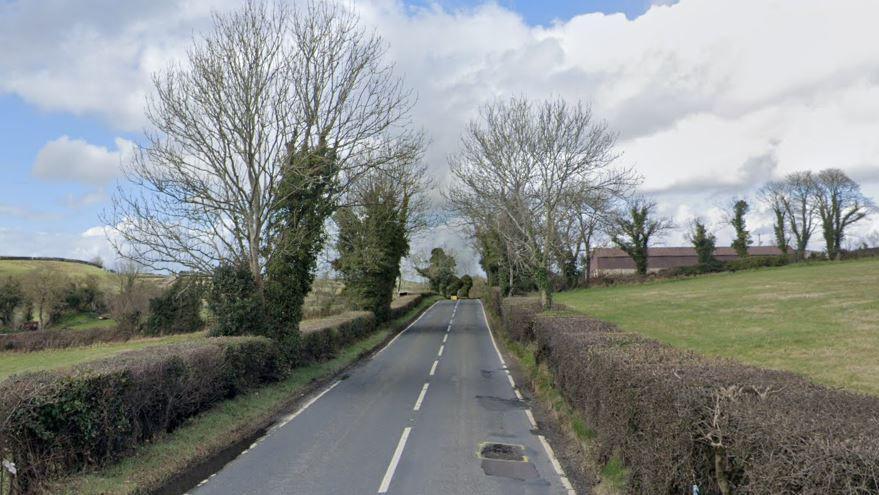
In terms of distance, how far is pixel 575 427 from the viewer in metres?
10.6

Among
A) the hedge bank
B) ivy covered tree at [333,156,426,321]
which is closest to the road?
the hedge bank

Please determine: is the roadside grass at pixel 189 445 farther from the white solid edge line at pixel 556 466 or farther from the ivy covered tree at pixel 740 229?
the ivy covered tree at pixel 740 229

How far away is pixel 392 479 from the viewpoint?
27.0 feet

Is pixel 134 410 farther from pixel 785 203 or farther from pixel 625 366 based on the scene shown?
pixel 785 203

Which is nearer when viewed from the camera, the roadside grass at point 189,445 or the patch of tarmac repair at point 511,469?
the roadside grass at point 189,445

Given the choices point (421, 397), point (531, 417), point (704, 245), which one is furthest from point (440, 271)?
point (531, 417)

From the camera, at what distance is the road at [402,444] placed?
8.02 meters

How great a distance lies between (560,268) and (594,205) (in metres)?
33.5

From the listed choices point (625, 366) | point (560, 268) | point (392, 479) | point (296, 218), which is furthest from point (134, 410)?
point (560, 268)

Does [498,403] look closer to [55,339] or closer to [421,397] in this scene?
[421,397]

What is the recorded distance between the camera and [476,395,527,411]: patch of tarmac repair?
13.9 meters

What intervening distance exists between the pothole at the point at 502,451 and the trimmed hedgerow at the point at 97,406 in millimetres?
5472

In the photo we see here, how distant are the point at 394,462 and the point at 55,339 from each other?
132 feet

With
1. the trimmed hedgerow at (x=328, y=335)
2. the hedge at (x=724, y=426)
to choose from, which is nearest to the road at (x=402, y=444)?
the hedge at (x=724, y=426)
